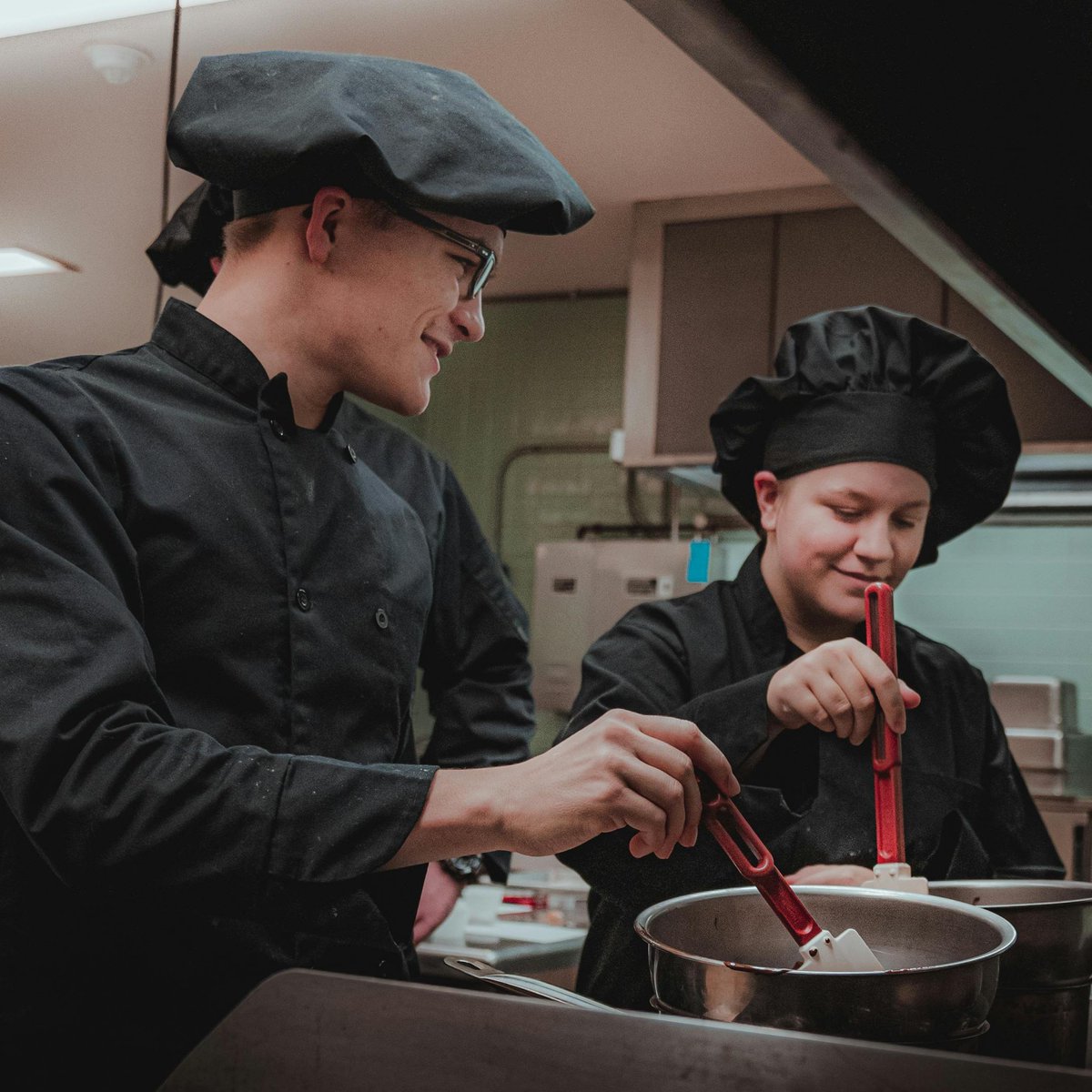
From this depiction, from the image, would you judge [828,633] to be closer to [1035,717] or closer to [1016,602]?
[1035,717]

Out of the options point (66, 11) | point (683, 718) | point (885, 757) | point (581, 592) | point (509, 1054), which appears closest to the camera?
point (509, 1054)

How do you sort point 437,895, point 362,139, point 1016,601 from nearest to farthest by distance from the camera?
point 362,139 < point 437,895 < point 1016,601

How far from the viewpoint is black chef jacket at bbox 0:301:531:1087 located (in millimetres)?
807

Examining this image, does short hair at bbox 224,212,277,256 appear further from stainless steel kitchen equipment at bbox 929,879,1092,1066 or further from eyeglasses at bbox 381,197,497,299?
stainless steel kitchen equipment at bbox 929,879,1092,1066

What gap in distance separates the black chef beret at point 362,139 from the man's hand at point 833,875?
632mm

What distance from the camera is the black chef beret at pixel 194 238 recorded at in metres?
Result: 1.35

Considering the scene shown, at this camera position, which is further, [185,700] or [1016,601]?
[1016,601]

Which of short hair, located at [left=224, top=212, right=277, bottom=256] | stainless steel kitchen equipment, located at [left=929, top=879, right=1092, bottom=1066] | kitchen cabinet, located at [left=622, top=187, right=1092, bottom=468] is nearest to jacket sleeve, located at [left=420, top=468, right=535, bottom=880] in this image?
short hair, located at [left=224, top=212, right=277, bottom=256]

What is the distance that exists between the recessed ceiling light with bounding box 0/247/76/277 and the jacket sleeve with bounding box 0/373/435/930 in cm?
244

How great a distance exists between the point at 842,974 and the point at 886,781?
17.0 inches

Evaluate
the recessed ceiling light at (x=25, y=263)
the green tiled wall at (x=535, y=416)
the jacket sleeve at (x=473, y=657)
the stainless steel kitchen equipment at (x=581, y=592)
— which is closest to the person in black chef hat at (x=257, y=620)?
the jacket sleeve at (x=473, y=657)

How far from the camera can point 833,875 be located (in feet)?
3.89

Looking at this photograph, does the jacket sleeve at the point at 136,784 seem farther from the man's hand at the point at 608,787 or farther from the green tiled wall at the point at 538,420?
the green tiled wall at the point at 538,420

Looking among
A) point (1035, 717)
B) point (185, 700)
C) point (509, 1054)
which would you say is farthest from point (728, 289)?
point (509, 1054)
